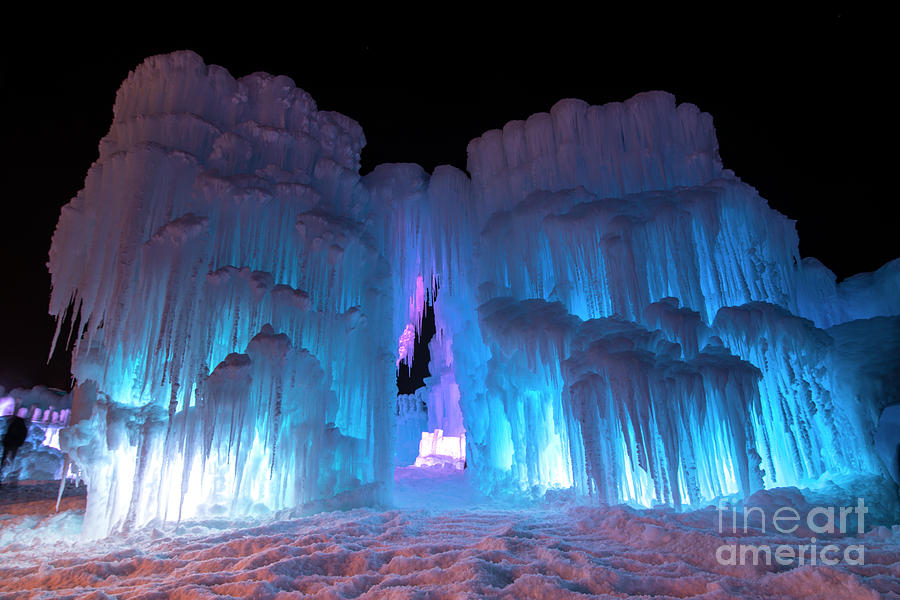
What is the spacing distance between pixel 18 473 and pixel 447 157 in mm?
19669

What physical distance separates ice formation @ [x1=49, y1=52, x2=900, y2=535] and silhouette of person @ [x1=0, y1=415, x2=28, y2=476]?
1255 centimetres

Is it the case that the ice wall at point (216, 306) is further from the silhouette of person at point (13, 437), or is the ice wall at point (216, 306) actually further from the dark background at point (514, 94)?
the silhouette of person at point (13, 437)

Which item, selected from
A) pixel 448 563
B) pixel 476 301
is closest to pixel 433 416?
pixel 476 301

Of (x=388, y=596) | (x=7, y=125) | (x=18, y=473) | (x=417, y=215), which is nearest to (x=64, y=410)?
(x=18, y=473)

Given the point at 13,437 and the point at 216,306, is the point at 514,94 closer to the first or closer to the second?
the point at 216,306

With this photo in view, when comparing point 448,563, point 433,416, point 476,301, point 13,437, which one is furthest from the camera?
point 433,416

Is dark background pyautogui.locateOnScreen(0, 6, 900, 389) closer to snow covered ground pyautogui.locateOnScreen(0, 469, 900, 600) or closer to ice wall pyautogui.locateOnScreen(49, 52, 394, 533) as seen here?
ice wall pyautogui.locateOnScreen(49, 52, 394, 533)

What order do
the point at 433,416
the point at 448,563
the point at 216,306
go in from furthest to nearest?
1. the point at 433,416
2. the point at 216,306
3. the point at 448,563

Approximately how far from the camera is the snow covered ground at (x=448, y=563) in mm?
4086

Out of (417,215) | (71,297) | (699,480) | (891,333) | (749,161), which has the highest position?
(749,161)

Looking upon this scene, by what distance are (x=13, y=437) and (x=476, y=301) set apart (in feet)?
60.9

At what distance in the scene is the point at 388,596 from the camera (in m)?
4.10

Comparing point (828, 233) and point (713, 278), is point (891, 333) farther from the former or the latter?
point (828, 233)

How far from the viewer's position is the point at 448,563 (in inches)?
199
